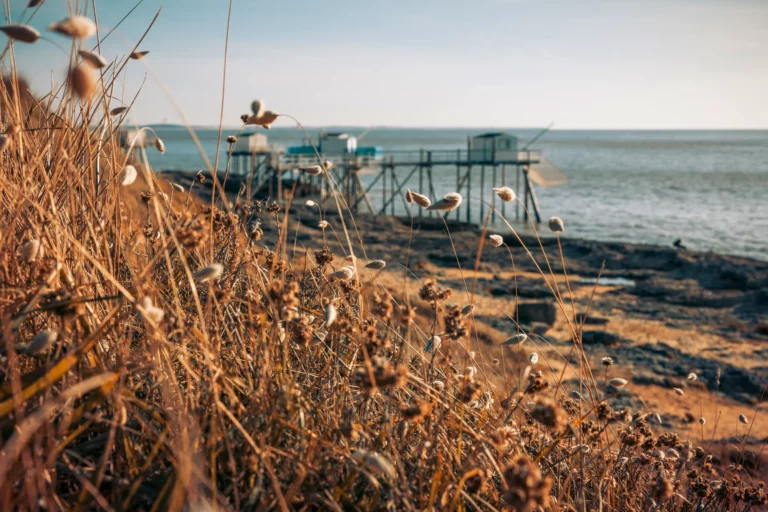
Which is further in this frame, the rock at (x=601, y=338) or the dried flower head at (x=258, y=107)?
the rock at (x=601, y=338)

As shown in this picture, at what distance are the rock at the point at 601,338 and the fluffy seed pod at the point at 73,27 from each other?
11559 millimetres

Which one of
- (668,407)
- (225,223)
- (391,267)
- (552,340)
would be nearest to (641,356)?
(552,340)

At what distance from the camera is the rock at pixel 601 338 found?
11883 mm

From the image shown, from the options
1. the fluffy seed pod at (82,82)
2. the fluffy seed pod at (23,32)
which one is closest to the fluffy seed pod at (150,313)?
the fluffy seed pod at (82,82)

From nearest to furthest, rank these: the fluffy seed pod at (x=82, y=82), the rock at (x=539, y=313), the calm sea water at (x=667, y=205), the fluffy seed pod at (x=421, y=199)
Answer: the fluffy seed pod at (x=82, y=82), the fluffy seed pod at (x=421, y=199), the rock at (x=539, y=313), the calm sea water at (x=667, y=205)

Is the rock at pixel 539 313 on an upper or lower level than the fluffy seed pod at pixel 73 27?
lower

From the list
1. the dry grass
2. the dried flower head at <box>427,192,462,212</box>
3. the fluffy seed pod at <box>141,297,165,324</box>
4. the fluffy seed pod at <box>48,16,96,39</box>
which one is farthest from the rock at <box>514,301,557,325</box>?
the fluffy seed pod at <box>48,16,96,39</box>

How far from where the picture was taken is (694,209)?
41.4m

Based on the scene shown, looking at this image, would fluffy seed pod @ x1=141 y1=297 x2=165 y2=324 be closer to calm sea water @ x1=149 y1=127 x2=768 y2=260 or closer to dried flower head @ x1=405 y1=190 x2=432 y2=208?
dried flower head @ x1=405 y1=190 x2=432 y2=208

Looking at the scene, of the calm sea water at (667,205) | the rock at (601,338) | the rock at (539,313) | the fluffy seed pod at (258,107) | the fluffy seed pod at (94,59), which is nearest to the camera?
the fluffy seed pod at (94,59)

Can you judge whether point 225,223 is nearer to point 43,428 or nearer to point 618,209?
point 43,428

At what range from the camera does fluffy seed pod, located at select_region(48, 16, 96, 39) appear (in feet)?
3.89

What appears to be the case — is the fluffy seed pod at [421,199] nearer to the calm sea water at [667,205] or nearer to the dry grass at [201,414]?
the dry grass at [201,414]

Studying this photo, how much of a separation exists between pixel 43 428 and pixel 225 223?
4.42 feet
